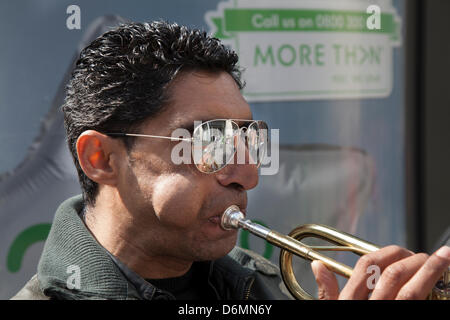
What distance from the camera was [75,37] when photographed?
245 centimetres

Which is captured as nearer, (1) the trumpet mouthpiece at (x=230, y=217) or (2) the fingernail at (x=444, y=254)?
(2) the fingernail at (x=444, y=254)

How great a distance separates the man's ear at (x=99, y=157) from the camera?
6.05ft

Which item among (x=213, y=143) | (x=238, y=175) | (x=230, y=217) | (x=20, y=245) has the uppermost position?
(x=213, y=143)

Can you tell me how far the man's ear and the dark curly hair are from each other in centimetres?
4

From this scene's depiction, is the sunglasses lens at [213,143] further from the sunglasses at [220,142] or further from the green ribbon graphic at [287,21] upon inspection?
the green ribbon graphic at [287,21]

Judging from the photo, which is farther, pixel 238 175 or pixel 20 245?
pixel 20 245

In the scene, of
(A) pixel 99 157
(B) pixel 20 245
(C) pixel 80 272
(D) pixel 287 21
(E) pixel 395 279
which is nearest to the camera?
(E) pixel 395 279

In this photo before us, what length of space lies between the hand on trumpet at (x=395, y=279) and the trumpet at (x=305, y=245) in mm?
102

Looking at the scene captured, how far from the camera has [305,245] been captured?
1766 millimetres

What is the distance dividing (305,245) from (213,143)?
0.40 meters

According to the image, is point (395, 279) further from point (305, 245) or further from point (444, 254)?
point (305, 245)

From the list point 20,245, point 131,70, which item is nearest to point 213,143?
point 131,70

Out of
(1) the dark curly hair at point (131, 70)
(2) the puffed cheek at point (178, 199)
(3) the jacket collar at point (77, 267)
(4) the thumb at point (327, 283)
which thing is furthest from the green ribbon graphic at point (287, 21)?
(4) the thumb at point (327, 283)
